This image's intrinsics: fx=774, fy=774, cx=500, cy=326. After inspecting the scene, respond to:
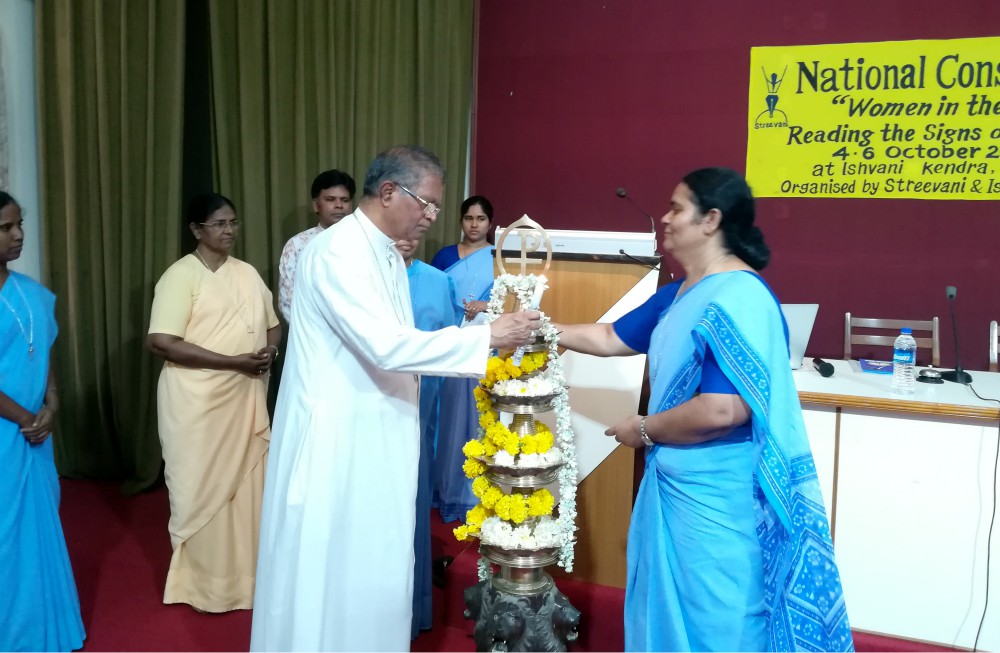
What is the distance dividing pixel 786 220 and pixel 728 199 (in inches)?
117

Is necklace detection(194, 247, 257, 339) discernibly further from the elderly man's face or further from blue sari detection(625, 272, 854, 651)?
blue sari detection(625, 272, 854, 651)

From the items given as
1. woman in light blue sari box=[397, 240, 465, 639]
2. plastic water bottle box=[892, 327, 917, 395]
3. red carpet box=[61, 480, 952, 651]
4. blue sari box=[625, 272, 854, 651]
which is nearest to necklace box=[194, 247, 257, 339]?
woman in light blue sari box=[397, 240, 465, 639]

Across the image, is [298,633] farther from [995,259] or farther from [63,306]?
[995,259]

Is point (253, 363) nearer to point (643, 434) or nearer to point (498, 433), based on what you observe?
point (498, 433)

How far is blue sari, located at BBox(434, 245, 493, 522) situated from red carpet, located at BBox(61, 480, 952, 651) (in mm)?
231

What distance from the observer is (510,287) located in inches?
84.1

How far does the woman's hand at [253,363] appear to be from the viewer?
3.03 m

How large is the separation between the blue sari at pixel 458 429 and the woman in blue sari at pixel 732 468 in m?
1.93

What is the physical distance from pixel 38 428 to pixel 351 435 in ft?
4.18

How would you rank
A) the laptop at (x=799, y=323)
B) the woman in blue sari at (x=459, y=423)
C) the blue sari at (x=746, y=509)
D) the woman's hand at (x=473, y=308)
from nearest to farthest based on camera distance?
the blue sari at (x=746, y=509) < the woman's hand at (x=473, y=308) < the laptop at (x=799, y=323) < the woman in blue sari at (x=459, y=423)

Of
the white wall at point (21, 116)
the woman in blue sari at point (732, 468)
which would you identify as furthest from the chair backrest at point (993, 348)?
the white wall at point (21, 116)

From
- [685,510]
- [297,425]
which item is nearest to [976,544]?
[685,510]

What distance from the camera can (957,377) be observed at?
324 cm

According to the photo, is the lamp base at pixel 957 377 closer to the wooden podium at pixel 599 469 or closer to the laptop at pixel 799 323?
the laptop at pixel 799 323
